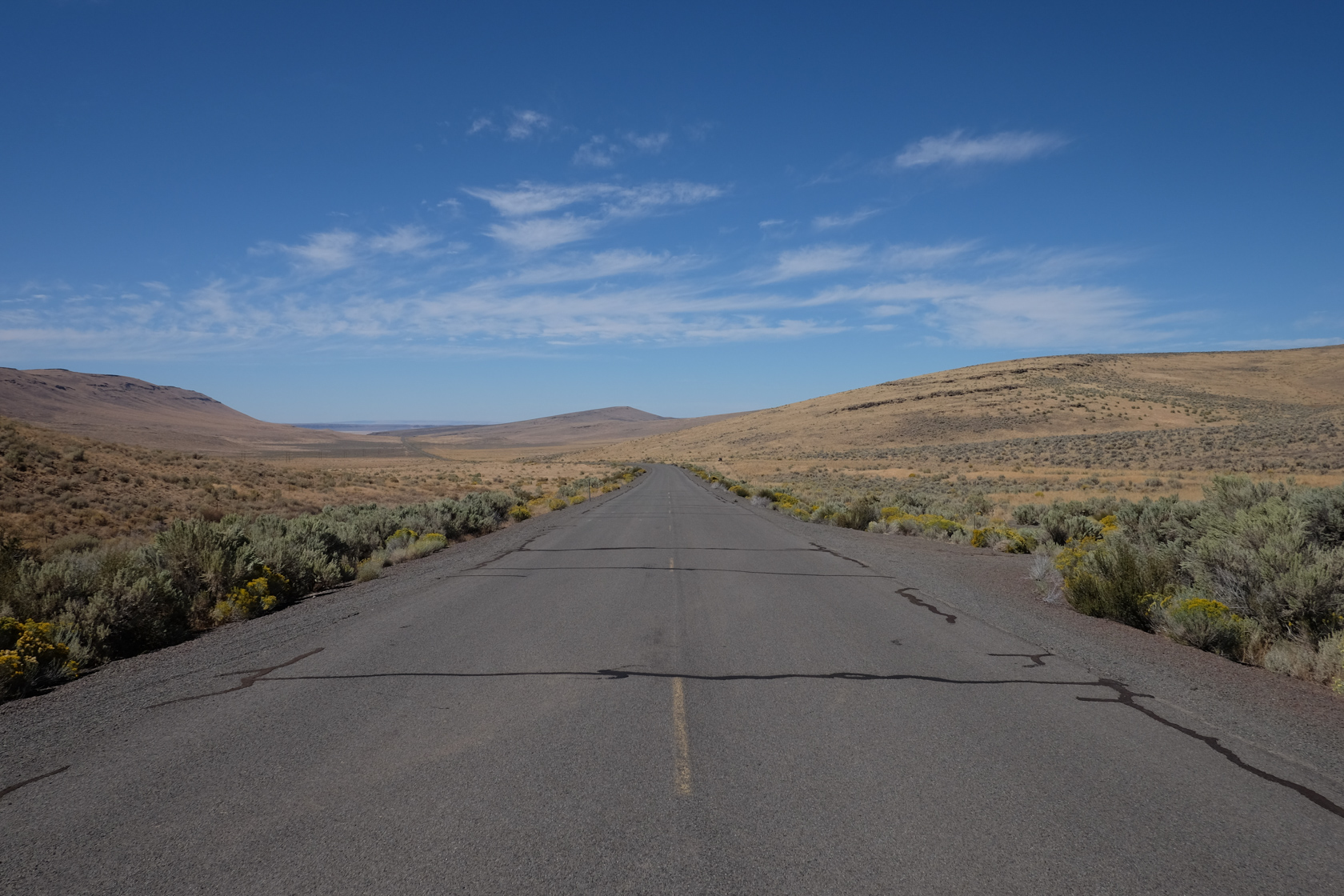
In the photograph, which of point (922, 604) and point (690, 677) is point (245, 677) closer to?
point (690, 677)

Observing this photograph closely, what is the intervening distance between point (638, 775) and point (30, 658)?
255 inches

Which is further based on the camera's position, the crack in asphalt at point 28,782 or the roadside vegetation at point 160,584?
the roadside vegetation at point 160,584

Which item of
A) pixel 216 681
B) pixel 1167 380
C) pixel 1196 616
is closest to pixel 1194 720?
pixel 1196 616

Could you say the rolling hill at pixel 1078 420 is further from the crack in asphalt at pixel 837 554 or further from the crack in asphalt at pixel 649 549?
the crack in asphalt at pixel 649 549

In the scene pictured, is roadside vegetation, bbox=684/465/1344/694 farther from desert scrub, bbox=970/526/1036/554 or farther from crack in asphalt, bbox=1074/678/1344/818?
crack in asphalt, bbox=1074/678/1344/818

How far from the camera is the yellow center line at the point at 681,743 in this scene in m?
4.43

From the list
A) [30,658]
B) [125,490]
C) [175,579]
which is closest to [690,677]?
[30,658]

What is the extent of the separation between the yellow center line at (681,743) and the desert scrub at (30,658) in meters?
6.09

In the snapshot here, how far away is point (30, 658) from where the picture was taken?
688cm

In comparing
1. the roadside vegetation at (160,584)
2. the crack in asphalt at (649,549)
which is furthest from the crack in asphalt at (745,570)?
the roadside vegetation at (160,584)

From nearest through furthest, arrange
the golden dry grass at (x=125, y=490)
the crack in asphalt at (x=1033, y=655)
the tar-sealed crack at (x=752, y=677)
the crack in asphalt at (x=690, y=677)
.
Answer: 1. the crack in asphalt at (x=690, y=677)
2. the tar-sealed crack at (x=752, y=677)
3. the crack in asphalt at (x=1033, y=655)
4. the golden dry grass at (x=125, y=490)

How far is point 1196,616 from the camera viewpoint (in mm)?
7891

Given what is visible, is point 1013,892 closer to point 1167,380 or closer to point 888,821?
point 888,821

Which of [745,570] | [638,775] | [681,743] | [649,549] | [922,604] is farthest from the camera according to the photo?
[649,549]
